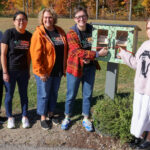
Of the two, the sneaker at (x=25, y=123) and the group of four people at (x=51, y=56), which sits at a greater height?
the group of four people at (x=51, y=56)

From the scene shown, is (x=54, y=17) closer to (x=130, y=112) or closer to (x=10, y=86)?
(x=10, y=86)

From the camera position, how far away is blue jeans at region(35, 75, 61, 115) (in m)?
3.24

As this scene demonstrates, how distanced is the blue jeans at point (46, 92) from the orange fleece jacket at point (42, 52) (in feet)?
0.58

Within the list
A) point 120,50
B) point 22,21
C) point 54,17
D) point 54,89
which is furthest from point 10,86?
point 120,50

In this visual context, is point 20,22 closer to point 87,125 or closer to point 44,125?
point 44,125

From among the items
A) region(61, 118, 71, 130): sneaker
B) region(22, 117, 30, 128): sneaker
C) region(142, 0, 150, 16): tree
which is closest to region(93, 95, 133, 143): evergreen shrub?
region(61, 118, 71, 130): sneaker

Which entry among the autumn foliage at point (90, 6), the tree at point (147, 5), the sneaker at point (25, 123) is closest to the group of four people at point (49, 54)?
the sneaker at point (25, 123)

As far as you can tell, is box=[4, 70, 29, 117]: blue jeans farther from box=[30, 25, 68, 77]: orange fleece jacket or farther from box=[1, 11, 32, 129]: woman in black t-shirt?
box=[30, 25, 68, 77]: orange fleece jacket

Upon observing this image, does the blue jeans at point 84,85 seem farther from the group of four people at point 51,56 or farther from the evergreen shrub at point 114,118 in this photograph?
the evergreen shrub at point 114,118

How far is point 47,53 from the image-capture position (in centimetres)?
306

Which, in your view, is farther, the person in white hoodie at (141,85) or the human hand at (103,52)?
the human hand at (103,52)

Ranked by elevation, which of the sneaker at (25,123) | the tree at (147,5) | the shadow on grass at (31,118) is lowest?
the shadow on grass at (31,118)

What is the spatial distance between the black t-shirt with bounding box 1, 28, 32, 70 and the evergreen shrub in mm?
1351

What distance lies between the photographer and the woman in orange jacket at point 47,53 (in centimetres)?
300
